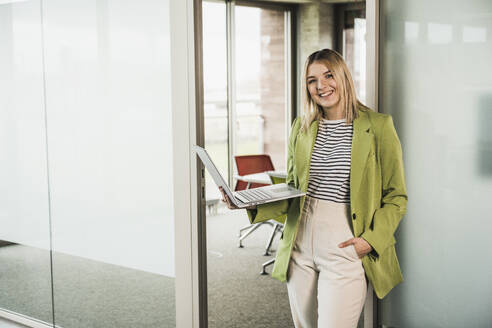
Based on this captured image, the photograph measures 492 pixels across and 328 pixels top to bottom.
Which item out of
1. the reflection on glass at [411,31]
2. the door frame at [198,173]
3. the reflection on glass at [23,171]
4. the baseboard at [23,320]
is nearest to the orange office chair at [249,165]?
the reflection on glass at [23,171]

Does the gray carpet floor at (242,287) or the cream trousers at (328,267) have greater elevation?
the cream trousers at (328,267)

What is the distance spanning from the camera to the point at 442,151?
242 centimetres

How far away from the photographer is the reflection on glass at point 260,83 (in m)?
7.87

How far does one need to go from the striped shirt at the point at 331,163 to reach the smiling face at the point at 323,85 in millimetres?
110

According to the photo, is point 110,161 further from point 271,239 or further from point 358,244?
point 271,239

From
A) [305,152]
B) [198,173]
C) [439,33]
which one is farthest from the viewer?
[198,173]

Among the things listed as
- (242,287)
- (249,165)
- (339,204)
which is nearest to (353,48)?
(249,165)

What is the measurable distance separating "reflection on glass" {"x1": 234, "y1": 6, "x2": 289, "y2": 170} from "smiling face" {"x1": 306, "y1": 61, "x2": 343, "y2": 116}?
5.63 m

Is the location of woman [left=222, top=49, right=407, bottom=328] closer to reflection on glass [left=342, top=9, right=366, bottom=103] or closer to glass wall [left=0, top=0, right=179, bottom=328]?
glass wall [left=0, top=0, right=179, bottom=328]

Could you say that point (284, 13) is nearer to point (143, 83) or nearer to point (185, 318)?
point (143, 83)

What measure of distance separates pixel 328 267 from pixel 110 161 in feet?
5.04

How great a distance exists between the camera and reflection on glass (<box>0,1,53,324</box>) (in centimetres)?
331

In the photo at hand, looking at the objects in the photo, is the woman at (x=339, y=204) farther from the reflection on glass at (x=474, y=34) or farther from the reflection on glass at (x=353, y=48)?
the reflection on glass at (x=353, y=48)

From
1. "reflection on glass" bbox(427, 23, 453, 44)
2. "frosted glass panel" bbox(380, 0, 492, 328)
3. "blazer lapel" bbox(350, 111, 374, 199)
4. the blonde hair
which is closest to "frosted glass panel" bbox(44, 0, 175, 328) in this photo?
the blonde hair
